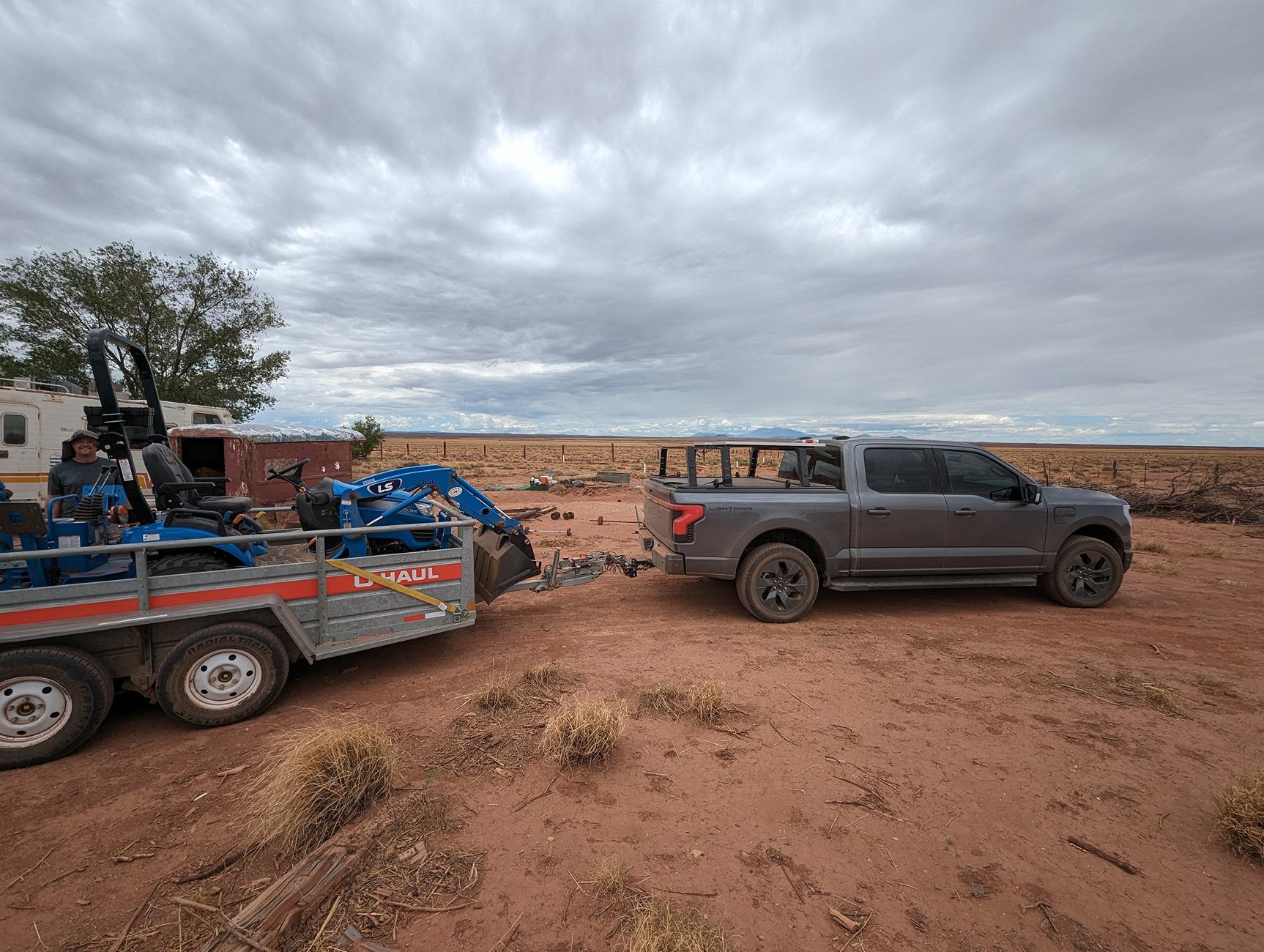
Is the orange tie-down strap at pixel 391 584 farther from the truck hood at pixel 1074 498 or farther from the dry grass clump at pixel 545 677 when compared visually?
the truck hood at pixel 1074 498

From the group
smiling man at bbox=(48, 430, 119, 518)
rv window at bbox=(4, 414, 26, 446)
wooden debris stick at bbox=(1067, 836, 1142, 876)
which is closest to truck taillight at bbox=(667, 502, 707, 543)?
wooden debris stick at bbox=(1067, 836, 1142, 876)

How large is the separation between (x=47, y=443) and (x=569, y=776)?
43.6 feet

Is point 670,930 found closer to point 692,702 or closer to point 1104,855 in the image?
point 692,702

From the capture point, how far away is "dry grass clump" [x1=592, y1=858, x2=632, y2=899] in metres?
2.24

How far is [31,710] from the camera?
3250 mm

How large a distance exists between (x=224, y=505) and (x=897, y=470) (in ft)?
20.4

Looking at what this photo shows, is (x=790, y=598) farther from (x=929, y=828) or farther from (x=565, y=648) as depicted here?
(x=929, y=828)

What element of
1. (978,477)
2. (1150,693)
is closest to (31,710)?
(1150,693)

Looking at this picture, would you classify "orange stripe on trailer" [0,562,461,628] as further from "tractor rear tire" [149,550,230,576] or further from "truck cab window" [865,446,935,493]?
"truck cab window" [865,446,935,493]

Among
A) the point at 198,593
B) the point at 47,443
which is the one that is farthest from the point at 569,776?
the point at 47,443

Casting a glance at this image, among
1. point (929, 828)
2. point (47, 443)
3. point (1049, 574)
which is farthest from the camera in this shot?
point (47, 443)

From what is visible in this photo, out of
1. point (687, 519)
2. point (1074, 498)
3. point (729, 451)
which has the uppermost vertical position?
point (729, 451)

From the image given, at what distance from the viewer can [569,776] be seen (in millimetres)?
3000

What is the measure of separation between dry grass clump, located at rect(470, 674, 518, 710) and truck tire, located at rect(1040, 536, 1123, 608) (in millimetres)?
6039
